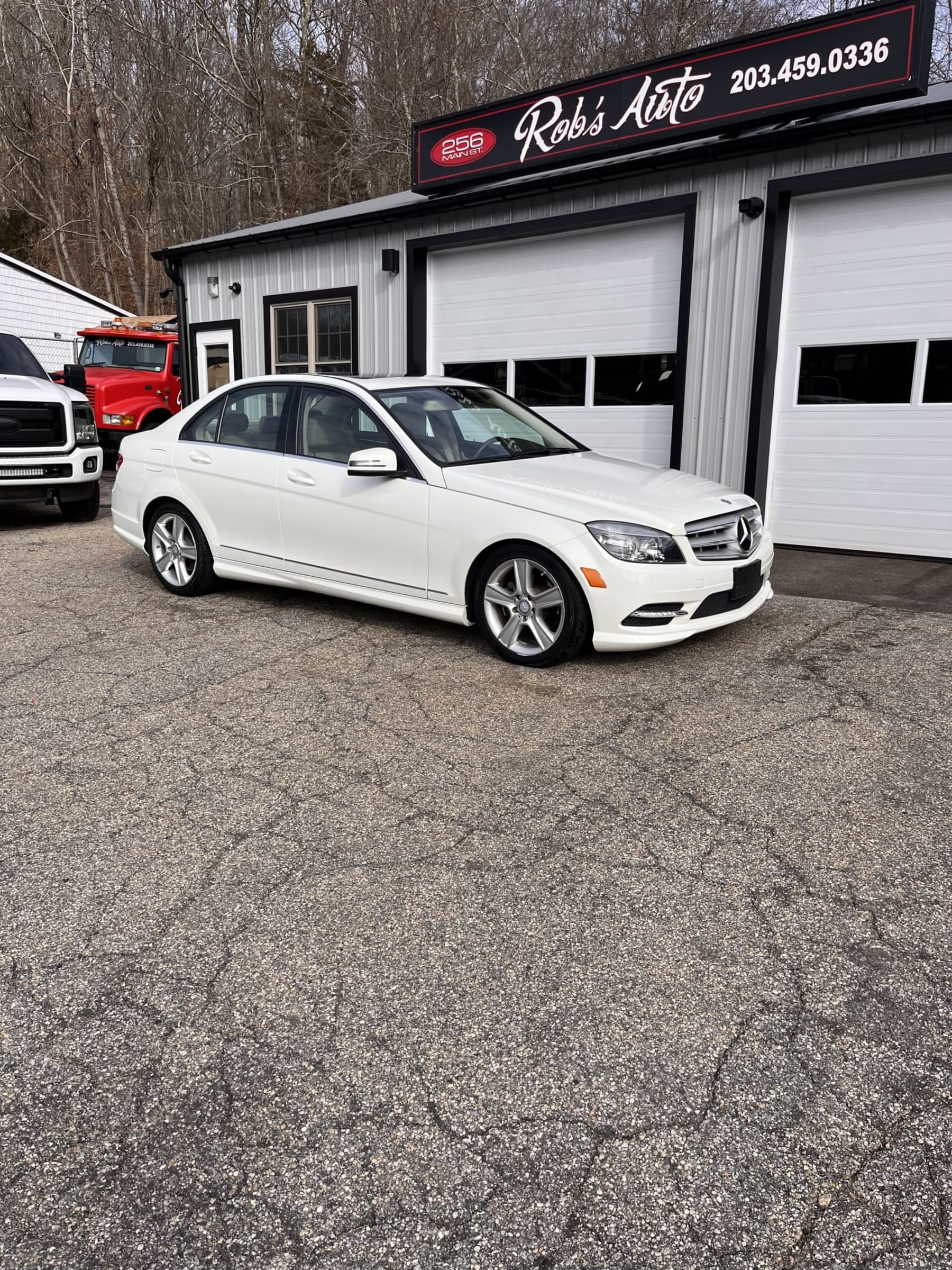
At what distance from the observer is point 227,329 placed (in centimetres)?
1423

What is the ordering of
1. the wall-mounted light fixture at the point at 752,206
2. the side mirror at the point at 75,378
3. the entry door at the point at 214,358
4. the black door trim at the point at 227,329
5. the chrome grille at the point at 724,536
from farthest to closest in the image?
the entry door at the point at 214,358 < the black door trim at the point at 227,329 < the side mirror at the point at 75,378 < the wall-mounted light fixture at the point at 752,206 < the chrome grille at the point at 724,536

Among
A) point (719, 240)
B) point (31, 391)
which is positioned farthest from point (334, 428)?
point (31, 391)

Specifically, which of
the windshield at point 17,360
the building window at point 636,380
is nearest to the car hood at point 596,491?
the building window at point 636,380

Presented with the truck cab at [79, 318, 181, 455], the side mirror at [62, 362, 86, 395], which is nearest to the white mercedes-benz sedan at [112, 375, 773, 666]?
the side mirror at [62, 362, 86, 395]

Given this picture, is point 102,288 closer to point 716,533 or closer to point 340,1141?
point 716,533

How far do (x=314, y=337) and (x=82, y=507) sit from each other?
13.6 feet

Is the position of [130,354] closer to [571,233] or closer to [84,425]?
[84,425]

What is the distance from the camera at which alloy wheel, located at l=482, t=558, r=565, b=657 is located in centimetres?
518

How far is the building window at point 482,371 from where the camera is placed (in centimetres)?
1123

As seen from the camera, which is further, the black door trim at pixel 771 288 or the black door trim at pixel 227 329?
the black door trim at pixel 227 329

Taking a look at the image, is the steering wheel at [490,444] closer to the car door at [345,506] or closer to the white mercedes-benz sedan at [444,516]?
the white mercedes-benz sedan at [444,516]

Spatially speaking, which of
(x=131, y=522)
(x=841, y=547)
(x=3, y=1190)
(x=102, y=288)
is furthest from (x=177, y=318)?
(x=102, y=288)

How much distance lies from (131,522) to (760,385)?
19.3 ft

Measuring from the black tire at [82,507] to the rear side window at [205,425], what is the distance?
449 cm
